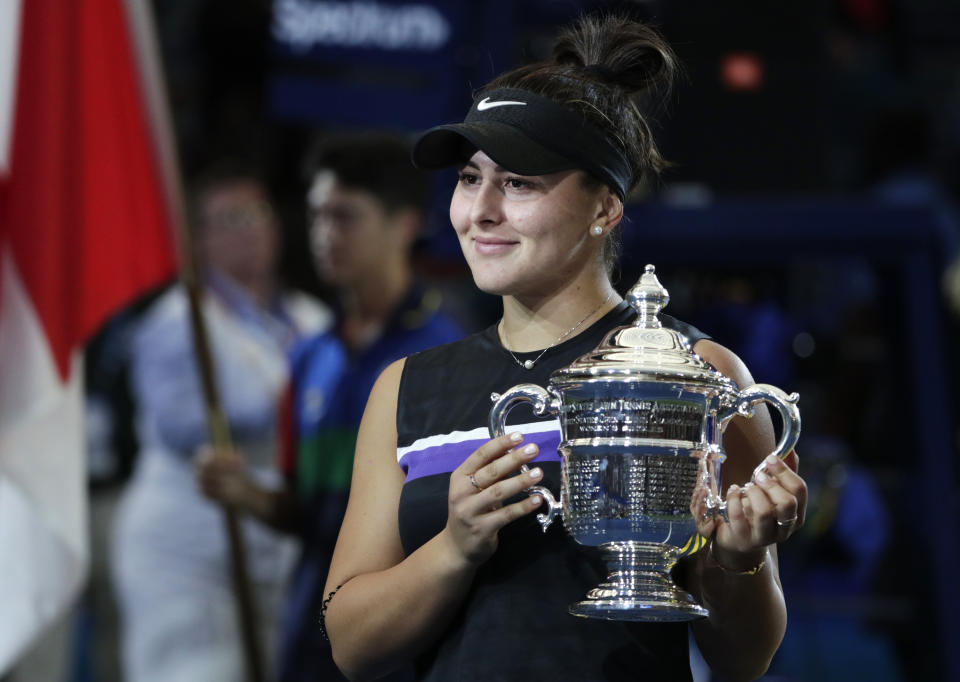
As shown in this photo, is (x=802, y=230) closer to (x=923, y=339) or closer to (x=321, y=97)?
(x=923, y=339)

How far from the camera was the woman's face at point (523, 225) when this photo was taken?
181 centimetres

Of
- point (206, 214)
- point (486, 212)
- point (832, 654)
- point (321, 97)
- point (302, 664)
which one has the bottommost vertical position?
point (832, 654)

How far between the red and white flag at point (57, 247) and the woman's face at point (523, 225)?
2.12 m

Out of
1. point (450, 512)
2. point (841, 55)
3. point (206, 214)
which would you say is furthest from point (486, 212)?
point (841, 55)

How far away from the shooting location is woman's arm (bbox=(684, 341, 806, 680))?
1608 millimetres

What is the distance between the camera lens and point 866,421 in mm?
4684

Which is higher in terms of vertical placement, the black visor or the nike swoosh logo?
the nike swoosh logo

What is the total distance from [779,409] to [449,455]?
421 mm

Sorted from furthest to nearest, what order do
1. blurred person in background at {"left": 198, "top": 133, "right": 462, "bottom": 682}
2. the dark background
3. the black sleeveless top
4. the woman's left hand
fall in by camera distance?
the dark background, blurred person in background at {"left": 198, "top": 133, "right": 462, "bottom": 682}, the black sleeveless top, the woman's left hand

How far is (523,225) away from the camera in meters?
1.81

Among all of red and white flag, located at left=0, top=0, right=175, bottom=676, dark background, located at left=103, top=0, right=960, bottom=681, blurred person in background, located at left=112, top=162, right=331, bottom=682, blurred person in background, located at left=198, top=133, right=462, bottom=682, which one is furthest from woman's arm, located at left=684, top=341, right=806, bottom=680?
blurred person in background, located at left=112, top=162, right=331, bottom=682

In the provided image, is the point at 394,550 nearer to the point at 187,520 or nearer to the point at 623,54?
the point at 623,54

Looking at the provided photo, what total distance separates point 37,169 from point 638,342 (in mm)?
2552

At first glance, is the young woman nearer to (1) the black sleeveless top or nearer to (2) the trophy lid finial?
(1) the black sleeveless top
